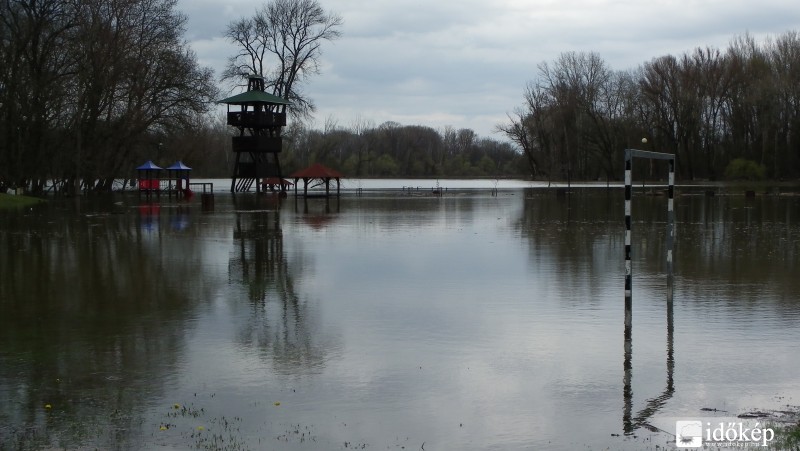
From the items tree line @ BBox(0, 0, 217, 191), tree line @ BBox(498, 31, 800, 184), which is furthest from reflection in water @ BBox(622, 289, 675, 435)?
tree line @ BBox(498, 31, 800, 184)

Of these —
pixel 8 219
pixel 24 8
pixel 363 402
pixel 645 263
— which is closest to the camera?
pixel 363 402

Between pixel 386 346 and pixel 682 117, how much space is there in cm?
9249

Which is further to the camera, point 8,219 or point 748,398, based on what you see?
point 8,219

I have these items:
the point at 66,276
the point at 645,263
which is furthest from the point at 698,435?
the point at 66,276

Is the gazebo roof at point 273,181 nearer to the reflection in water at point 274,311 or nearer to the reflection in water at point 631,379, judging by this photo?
the reflection in water at point 274,311

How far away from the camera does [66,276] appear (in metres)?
16.8

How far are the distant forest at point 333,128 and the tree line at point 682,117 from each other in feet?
0.57

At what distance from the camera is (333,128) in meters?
159

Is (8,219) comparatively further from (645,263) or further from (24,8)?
(645,263)

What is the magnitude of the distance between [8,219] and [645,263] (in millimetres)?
24841

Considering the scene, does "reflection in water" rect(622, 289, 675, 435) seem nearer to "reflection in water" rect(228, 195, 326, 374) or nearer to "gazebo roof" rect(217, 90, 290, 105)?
"reflection in water" rect(228, 195, 326, 374)

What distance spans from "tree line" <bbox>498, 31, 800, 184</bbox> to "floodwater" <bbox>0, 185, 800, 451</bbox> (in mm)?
73079

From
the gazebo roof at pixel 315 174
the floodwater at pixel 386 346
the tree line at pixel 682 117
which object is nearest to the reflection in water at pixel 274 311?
the floodwater at pixel 386 346

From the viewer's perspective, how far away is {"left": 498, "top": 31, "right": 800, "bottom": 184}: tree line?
88.4 metres
